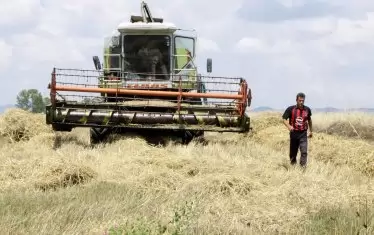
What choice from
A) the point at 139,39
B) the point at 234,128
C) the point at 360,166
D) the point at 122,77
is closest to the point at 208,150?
the point at 234,128

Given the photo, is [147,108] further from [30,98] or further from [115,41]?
[30,98]

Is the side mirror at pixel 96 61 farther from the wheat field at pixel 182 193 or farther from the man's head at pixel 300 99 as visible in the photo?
the man's head at pixel 300 99

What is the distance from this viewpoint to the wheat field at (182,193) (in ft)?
17.4

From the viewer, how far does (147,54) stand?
49.0ft

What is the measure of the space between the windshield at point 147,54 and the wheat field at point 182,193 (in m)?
3.54

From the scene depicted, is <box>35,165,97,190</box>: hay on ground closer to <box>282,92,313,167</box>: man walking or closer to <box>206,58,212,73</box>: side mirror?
<box>282,92,313,167</box>: man walking

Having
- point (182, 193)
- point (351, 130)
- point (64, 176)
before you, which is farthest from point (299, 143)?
point (351, 130)

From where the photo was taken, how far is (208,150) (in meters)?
11.2

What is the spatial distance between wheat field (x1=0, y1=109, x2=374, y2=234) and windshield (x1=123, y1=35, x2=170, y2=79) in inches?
139

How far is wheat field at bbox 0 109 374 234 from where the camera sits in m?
5.29

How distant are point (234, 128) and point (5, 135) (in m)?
5.75

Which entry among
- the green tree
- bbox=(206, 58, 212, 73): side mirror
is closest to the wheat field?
bbox=(206, 58, 212, 73): side mirror

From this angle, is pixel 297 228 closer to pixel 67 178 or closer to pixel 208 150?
pixel 67 178

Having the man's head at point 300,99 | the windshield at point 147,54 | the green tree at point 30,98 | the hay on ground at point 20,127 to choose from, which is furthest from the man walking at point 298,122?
the green tree at point 30,98
